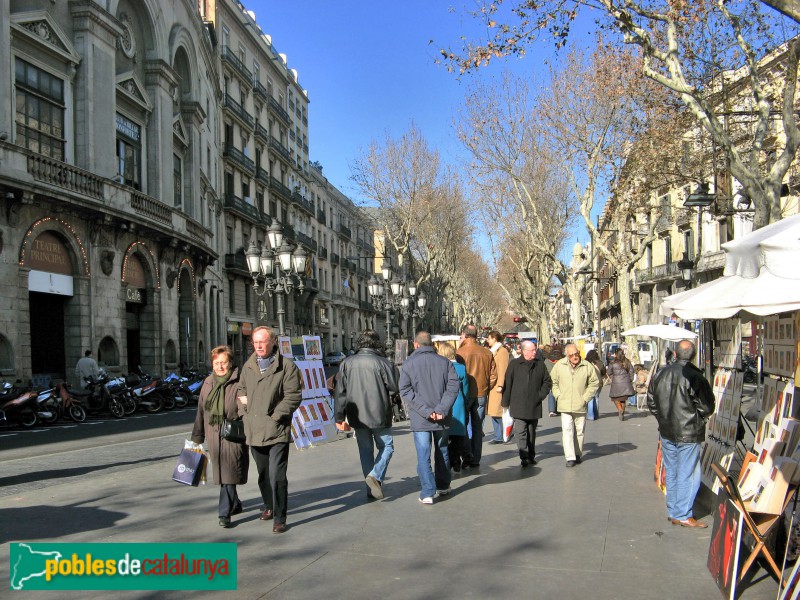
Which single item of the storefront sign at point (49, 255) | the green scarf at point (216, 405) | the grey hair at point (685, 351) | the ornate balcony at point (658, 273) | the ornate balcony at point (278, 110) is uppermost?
the ornate balcony at point (278, 110)

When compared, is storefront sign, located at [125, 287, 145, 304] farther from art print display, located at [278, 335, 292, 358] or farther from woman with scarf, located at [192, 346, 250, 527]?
woman with scarf, located at [192, 346, 250, 527]

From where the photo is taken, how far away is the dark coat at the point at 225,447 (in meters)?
6.20

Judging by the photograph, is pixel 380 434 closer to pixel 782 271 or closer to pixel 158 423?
pixel 782 271

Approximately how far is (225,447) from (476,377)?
4328 millimetres

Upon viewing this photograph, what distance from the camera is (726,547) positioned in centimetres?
441

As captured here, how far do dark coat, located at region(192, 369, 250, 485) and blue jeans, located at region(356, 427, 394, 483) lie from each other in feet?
4.57

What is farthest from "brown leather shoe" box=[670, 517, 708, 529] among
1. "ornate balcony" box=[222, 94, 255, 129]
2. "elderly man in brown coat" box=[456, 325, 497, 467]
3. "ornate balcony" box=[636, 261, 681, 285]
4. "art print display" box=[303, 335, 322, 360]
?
"ornate balcony" box=[636, 261, 681, 285]

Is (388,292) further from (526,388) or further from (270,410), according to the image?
(270,410)

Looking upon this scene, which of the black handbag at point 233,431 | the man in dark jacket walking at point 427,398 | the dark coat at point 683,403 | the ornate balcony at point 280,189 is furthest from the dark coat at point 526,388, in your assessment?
the ornate balcony at point 280,189

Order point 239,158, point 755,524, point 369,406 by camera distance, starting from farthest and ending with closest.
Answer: point 239,158
point 369,406
point 755,524

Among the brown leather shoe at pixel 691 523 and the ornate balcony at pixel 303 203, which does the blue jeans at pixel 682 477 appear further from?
the ornate balcony at pixel 303 203

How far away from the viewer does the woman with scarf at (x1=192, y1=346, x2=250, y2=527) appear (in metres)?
6.20

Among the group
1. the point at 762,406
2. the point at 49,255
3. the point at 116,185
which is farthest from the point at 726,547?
the point at 116,185
